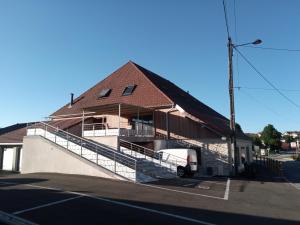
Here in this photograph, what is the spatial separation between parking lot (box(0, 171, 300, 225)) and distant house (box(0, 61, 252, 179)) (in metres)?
6.58

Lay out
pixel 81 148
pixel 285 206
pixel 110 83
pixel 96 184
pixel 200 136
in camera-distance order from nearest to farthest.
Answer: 1. pixel 285 206
2. pixel 96 184
3. pixel 81 148
4. pixel 200 136
5. pixel 110 83

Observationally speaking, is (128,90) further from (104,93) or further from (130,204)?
(130,204)

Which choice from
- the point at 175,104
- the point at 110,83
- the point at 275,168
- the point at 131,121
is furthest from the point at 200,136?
the point at 110,83

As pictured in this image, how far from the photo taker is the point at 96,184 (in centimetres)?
1526

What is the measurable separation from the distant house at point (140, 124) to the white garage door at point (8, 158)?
16.2ft

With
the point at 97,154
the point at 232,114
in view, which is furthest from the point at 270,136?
the point at 97,154

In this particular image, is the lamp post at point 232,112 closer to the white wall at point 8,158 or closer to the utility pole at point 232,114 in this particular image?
the utility pole at point 232,114

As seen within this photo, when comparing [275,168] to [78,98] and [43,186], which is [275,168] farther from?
[43,186]

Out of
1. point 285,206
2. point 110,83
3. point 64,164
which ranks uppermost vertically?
point 110,83

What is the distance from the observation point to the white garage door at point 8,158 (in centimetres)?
3294

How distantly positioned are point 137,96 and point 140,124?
7.92 ft

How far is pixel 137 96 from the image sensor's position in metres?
29.4

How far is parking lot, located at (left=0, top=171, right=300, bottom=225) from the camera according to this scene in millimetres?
9367

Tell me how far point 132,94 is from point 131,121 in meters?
2.32
